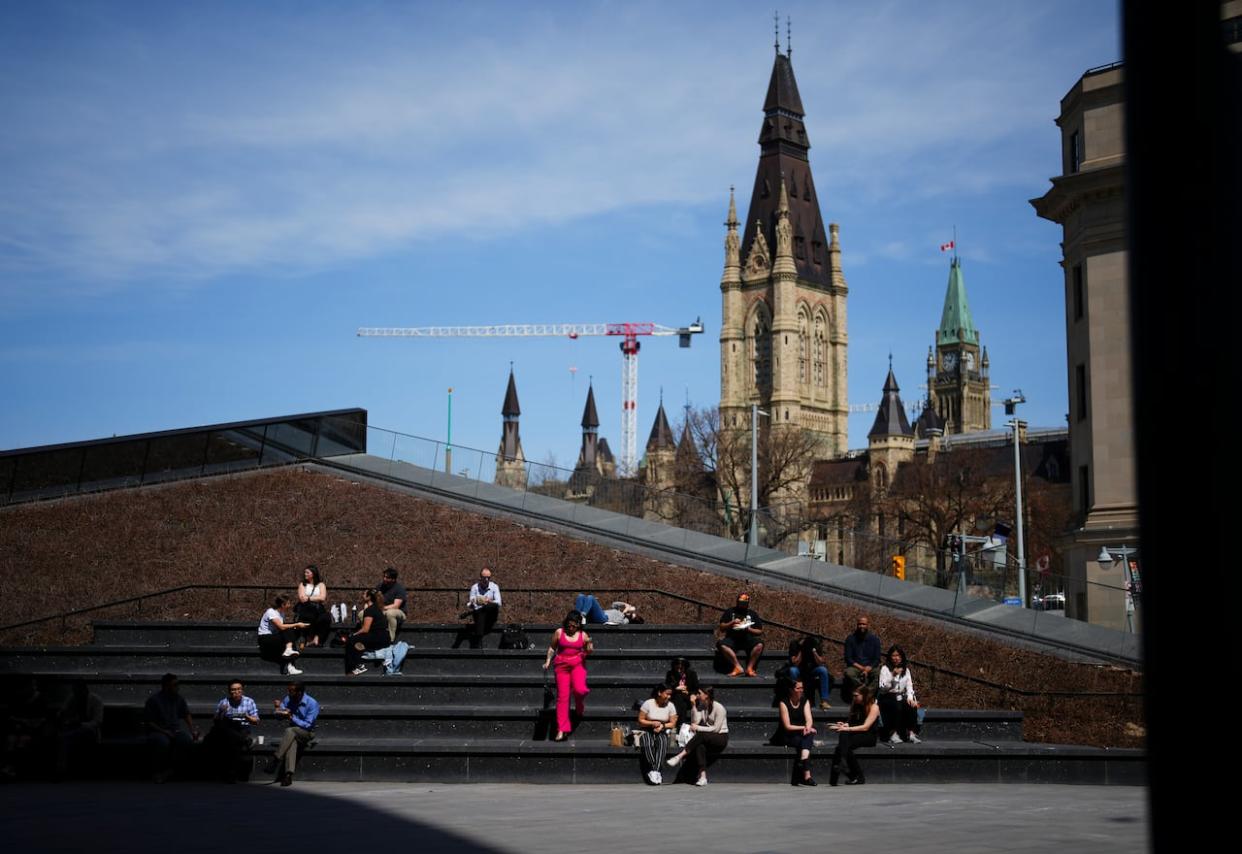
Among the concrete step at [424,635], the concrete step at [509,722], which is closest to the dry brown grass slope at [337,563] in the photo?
the concrete step at [424,635]

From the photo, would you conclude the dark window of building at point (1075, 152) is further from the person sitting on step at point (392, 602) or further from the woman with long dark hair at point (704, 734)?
the woman with long dark hair at point (704, 734)

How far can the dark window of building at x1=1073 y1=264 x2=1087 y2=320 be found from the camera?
33.9 m

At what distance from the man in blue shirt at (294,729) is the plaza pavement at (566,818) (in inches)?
13.4

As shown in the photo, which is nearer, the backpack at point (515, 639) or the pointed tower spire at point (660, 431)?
the backpack at point (515, 639)

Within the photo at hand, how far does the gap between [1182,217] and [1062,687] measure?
69.8 feet

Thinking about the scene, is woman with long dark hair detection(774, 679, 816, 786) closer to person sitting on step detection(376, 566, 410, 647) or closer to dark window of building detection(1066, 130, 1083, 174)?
person sitting on step detection(376, 566, 410, 647)

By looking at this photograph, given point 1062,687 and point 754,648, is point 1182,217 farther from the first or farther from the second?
point 1062,687

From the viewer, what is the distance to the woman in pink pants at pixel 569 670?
17.5m

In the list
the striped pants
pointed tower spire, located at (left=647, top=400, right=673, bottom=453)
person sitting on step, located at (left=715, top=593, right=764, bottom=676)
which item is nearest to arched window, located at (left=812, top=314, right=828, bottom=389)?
pointed tower spire, located at (left=647, top=400, right=673, bottom=453)

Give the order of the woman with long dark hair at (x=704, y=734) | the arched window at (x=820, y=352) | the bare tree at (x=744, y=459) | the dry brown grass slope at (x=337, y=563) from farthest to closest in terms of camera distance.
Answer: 1. the arched window at (x=820, y=352)
2. the bare tree at (x=744, y=459)
3. the dry brown grass slope at (x=337, y=563)
4. the woman with long dark hair at (x=704, y=734)

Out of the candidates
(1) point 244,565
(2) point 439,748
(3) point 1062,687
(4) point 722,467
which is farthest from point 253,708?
(4) point 722,467

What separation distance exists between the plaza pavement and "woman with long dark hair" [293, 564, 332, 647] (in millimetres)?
4737

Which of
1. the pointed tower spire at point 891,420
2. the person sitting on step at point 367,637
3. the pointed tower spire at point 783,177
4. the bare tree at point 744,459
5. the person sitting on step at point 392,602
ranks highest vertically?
the pointed tower spire at point 783,177

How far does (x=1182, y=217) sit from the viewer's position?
9.61 ft
